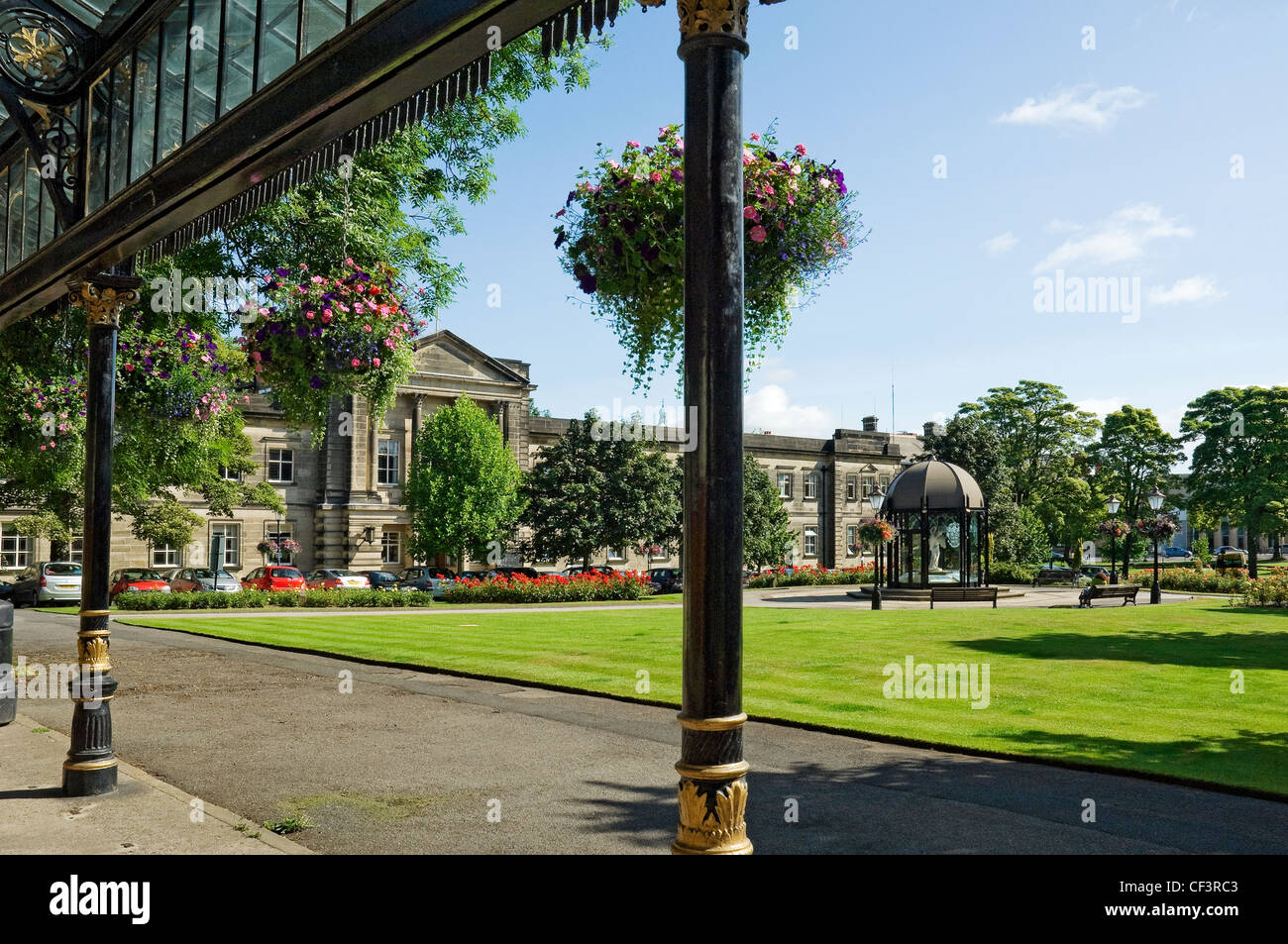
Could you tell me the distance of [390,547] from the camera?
5769 centimetres

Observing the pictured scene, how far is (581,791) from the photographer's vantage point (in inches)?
303

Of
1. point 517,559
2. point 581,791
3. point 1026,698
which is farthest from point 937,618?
point 517,559

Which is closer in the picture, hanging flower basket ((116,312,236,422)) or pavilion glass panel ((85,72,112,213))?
pavilion glass panel ((85,72,112,213))

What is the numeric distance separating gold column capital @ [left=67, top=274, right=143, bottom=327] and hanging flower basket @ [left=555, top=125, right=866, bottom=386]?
400 cm

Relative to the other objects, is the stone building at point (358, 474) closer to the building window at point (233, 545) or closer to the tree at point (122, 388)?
the building window at point (233, 545)

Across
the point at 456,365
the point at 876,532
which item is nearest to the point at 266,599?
the point at 876,532

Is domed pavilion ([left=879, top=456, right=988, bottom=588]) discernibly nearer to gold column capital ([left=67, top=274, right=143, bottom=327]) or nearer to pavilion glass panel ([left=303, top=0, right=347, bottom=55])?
gold column capital ([left=67, top=274, right=143, bottom=327])

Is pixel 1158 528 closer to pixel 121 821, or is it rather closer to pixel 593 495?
pixel 593 495

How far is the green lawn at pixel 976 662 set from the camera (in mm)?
9852

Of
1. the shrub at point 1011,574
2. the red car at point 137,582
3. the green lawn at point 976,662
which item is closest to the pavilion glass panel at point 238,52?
the green lawn at point 976,662

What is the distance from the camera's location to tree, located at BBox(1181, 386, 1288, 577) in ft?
183

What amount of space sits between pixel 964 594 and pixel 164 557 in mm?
39629

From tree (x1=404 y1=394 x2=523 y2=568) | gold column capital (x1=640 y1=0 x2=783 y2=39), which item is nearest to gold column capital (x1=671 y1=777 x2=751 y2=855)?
gold column capital (x1=640 y1=0 x2=783 y2=39)
